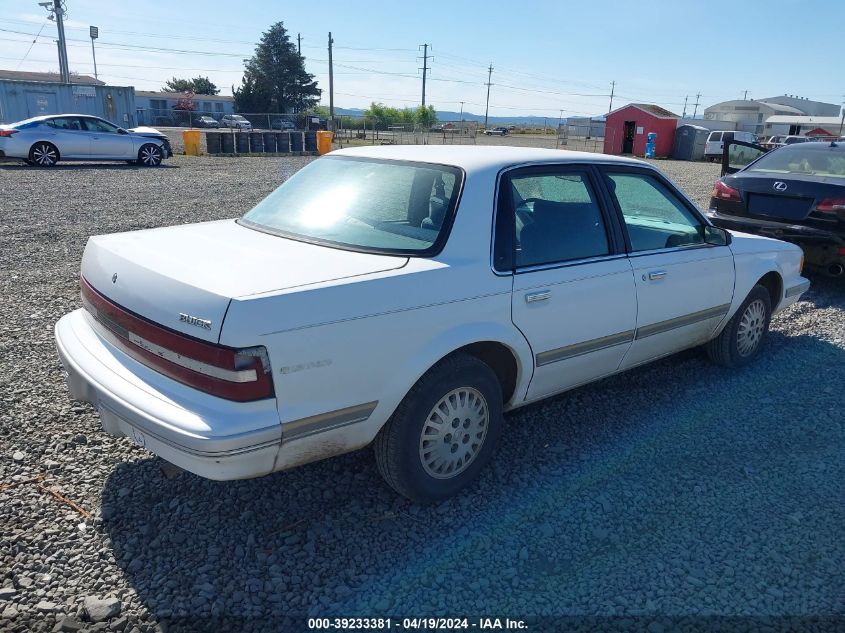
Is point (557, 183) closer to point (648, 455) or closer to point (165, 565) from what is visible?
point (648, 455)

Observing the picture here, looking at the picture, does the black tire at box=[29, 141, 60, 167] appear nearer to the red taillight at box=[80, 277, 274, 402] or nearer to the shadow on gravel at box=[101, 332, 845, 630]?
the shadow on gravel at box=[101, 332, 845, 630]

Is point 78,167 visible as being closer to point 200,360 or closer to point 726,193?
point 726,193

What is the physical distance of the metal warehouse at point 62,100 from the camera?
23.3 m

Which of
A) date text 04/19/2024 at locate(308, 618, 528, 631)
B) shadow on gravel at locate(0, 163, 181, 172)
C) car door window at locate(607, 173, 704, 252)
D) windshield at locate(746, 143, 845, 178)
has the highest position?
windshield at locate(746, 143, 845, 178)

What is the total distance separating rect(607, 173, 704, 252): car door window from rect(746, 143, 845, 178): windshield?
4136 mm

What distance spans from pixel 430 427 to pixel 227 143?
25.0 metres

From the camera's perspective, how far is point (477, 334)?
2.97 metres

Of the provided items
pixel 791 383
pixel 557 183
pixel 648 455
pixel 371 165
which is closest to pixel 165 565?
pixel 371 165

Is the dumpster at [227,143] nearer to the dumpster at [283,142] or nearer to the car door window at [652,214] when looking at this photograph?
the dumpster at [283,142]

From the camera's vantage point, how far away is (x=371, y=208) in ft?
10.9

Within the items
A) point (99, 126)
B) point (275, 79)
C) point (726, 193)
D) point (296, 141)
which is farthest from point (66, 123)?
point (275, 79)

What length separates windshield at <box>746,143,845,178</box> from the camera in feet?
24.1

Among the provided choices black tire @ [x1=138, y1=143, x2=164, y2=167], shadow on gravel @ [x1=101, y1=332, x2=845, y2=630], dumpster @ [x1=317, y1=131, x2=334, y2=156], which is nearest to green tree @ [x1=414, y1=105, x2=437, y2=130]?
dumpster @ [x1=317, y1=131, x2=334, y2=156]

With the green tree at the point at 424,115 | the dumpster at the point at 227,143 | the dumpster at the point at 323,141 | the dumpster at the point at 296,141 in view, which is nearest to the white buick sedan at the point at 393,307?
the dumpster at the point at 227,143
